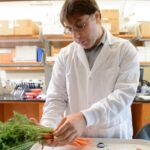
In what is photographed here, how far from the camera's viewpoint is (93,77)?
4.23ft

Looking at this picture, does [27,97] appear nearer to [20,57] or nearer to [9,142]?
[20,57]

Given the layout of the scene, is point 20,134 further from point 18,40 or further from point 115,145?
point 18,40

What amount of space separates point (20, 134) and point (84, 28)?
558mm

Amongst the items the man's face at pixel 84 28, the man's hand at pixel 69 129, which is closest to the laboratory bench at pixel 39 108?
the man's face at pixel 84 28

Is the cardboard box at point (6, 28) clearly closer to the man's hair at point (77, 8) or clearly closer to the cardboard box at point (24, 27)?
the cardboard box at point (24, 27)

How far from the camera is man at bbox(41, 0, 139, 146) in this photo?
1133 millimetres

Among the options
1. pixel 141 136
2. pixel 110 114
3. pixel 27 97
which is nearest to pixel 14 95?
pixel 27 97

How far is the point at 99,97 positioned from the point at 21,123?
45 cm

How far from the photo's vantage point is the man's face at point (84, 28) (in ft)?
3.71

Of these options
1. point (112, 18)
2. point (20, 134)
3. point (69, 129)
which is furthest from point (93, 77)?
point (112, 18)

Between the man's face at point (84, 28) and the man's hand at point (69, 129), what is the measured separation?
0.39 m

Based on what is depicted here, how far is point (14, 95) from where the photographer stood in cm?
341

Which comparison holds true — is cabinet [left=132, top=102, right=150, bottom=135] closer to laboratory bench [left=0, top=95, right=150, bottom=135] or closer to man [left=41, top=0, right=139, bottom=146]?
laboratory bench [left=0, top=95, right=150, bottom=135]

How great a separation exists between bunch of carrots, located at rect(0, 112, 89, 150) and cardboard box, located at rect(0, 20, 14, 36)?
276cm
